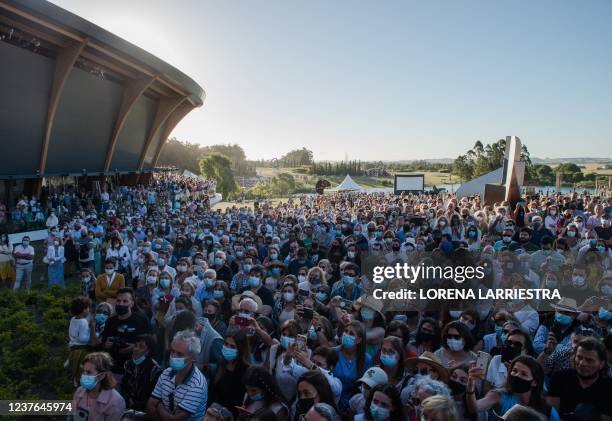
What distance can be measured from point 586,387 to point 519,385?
1.96 ft

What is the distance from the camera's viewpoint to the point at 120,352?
5125 mm

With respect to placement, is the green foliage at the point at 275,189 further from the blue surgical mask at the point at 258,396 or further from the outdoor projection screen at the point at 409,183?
the blue surgical mask at the point at 258,396

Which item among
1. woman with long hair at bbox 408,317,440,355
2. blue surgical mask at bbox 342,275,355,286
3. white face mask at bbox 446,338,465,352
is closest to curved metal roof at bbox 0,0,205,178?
blue surgical mask at bbox 342,275,355,286

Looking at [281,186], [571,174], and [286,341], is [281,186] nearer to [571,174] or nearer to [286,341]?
[571,174]

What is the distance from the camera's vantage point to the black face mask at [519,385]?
3.38m

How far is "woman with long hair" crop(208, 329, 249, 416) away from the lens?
4.24m

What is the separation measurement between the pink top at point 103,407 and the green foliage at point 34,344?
2.91 metres

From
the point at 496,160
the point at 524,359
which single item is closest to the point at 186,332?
the point at 524,359

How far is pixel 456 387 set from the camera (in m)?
3.74

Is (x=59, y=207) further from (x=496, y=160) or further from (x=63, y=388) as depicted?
(x=496, y=160)

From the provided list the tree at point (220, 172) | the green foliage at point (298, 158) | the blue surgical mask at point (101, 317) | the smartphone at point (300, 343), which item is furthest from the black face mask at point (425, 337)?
the green foliage at point (298, 158)

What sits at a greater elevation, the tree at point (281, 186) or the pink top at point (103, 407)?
the tree at point (281, 186)

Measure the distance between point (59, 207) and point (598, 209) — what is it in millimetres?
21301

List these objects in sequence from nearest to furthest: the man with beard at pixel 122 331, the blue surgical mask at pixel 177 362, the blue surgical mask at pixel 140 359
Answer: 1. the blue surgical mask at pixel 177 362
2. the blue surgical mask at pixel 140 359
3. the man with beard at pixel 122 331
